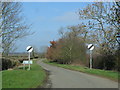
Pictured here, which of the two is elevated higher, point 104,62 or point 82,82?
point 82,82

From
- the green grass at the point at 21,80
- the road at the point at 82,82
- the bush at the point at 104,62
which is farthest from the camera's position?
the bush at the point at 104,62

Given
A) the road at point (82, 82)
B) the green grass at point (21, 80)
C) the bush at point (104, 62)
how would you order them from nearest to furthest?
the green grass at point (21, 80) < the road at point (82, 82) < the bush at point (104, 62)

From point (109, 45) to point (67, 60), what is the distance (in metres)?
30.8

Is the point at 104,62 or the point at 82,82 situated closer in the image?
the point at 82,82

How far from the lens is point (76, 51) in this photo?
1938 inches

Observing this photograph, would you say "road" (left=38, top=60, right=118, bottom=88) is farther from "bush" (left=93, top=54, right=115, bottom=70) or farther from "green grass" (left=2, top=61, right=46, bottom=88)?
"bush" (left=93, top=54, right=115, bottom=70)

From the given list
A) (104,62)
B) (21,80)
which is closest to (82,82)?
(21,80)

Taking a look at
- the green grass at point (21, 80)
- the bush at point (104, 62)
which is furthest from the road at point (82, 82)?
the bush at point (104, 62)

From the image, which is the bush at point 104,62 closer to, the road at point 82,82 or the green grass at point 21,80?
the road at point 82,82

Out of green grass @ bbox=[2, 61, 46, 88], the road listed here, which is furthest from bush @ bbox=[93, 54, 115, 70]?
green grass @ bbox=[2, 61, 46, 88]

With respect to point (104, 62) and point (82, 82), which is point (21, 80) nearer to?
point (82, 82)

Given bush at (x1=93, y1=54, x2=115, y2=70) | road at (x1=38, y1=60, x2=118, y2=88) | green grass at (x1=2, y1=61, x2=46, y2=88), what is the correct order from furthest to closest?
bush at (x1=93, y1=54, x2=115, y2=70)
road at (x1=38, y1=60, x2=118, y2=88)
green grass at (x1=2, y1=61, x2=46, y2=88)

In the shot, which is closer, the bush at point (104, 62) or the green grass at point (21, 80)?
the green grass at point (21, 80)

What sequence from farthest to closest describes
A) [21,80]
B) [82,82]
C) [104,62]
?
[104,62] → [82,82] → [21,80]
